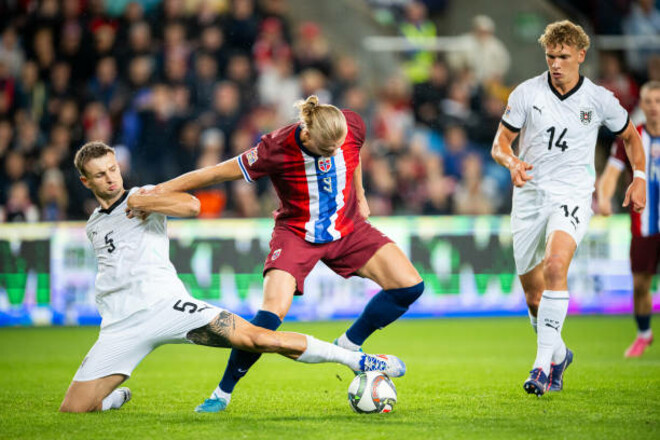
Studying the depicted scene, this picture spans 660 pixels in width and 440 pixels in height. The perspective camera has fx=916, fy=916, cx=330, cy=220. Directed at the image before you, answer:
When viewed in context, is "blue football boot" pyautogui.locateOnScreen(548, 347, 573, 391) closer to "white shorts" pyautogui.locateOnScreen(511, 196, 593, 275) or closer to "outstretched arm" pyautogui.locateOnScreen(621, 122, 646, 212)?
"white shorts" pyautogui.locateOnScreen(511, 196, 593, 275)

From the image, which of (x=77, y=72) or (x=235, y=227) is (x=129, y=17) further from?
(x=235, y=227)

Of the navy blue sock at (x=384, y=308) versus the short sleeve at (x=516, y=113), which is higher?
the short sleeve at (x=516, y=113)

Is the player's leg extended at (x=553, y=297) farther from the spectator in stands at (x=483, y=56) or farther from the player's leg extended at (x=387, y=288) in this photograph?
the spectator in stands at (x=483, y=56)

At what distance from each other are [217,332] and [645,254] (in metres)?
4.88

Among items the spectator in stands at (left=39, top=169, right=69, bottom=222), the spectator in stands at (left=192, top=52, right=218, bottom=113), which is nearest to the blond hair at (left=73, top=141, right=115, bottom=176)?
the spectator in stands at (left=39, top=169, right=69, bottom=222)

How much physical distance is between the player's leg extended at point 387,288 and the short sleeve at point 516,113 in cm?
120

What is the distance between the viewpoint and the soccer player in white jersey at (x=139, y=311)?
18.1 ft

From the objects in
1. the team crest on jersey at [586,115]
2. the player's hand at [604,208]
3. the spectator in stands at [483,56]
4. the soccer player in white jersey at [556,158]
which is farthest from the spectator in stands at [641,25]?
the team crest on jersey at [586,115]

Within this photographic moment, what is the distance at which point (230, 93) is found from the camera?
14039 mm

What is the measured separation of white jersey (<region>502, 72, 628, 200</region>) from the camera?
6.38 m

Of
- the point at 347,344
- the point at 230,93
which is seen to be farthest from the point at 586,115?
the point at 230,93

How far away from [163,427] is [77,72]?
10.7 meters

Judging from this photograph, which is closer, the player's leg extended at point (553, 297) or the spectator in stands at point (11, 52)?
the player's leg extended at point (553, 297)

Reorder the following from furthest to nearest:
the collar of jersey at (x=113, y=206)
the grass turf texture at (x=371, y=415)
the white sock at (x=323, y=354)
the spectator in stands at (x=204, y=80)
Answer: the spectator in stands at (x=204, y=80)
the collar of jersey at (x=113, y=206)
the white sock at (x=323, y=354)
the grass turf texture at (x=371, y=415)
